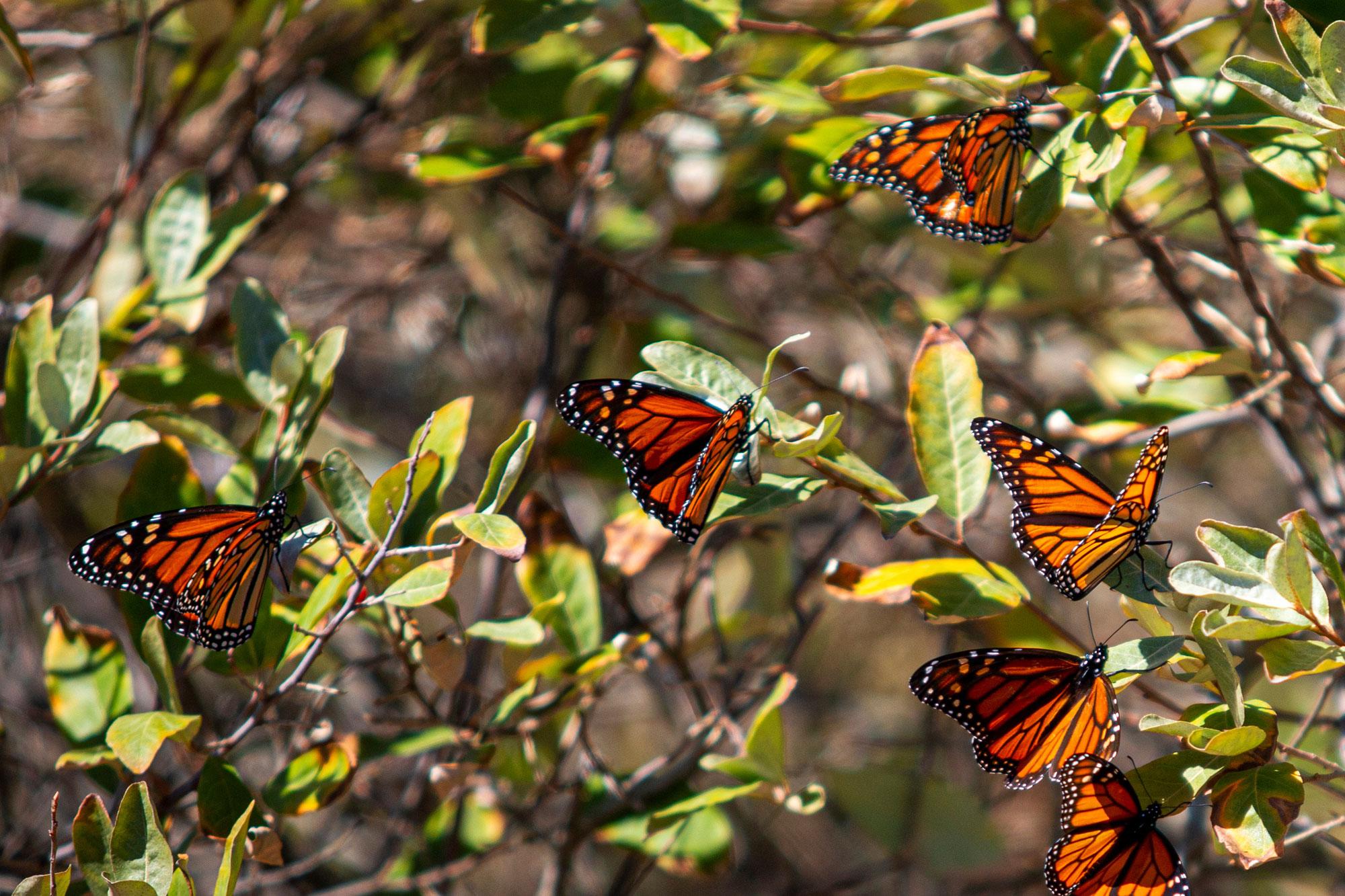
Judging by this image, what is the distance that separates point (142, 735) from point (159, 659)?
0.11 m

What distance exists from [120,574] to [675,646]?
0.73 metres

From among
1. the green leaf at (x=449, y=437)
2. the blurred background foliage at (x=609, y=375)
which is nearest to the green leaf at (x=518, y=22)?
the blurred background foliage at (x=609, y=375)

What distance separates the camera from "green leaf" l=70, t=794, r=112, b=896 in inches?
36.2

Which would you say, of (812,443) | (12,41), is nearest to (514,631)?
(812,443)

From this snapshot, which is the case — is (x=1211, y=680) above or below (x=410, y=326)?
above

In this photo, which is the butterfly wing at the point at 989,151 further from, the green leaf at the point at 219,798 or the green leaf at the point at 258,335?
the green leaf at the point at 219,798

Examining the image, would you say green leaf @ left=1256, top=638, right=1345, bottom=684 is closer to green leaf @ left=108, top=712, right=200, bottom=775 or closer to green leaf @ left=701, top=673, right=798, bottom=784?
green leaf @ left=701, top=673, right=798, bottom=784

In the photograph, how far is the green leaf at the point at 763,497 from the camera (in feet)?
3.09

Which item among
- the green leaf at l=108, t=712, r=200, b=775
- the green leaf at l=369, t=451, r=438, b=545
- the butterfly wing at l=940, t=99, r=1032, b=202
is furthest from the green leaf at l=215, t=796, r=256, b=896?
the butterfly wing at l=940, t=99, r=1032, b=202

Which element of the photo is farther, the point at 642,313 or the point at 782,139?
the point at 642,313

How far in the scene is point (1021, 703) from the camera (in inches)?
38.5

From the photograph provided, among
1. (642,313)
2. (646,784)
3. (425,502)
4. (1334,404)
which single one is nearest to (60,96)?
(642,313)

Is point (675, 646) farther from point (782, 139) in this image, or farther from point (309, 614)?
point (782, 139)

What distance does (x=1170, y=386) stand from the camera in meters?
1.52
